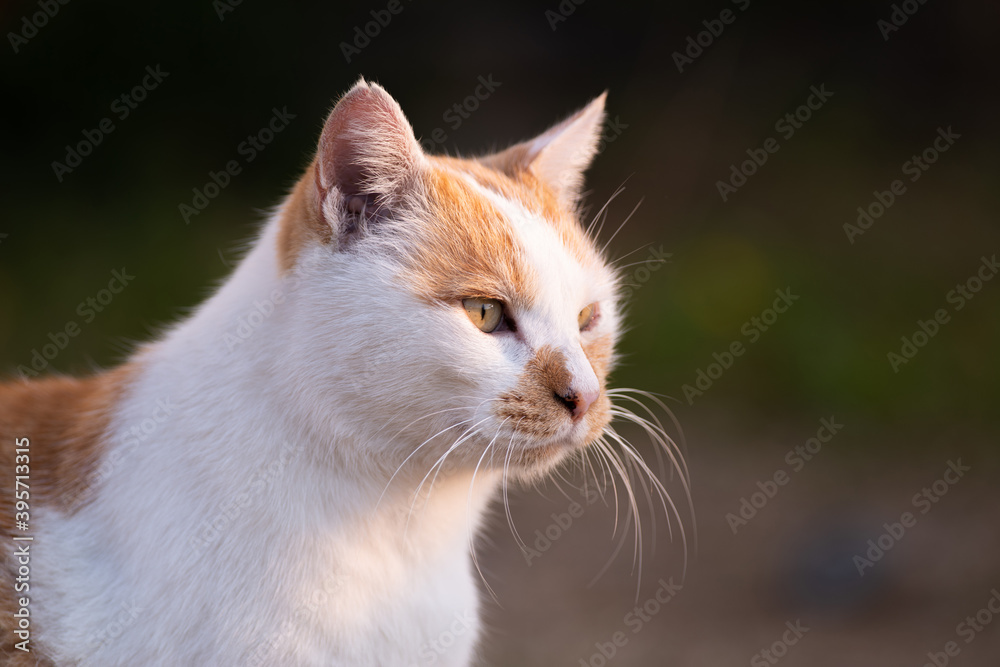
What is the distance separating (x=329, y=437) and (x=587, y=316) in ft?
1.99

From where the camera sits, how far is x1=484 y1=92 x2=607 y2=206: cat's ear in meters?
2.00

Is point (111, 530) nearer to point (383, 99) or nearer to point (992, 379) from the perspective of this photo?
point (383, 99)

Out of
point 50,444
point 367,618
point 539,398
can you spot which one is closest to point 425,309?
point 539,398

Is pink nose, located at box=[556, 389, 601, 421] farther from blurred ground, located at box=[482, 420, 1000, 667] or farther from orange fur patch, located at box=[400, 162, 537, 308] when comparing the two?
blurred ground, located at box=[482, 420, 1000, 667]

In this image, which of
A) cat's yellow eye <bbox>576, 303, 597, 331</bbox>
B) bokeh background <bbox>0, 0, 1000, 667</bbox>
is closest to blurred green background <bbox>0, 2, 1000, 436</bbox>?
bokeh background <bbox>0, 0, 1000, 667</bbox>

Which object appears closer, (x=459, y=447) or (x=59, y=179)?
(x=459, y=447)

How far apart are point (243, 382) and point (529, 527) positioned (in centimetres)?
215

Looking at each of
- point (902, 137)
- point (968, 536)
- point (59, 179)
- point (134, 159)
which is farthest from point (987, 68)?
point (59, 179)

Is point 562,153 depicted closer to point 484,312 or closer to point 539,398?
point 484,312

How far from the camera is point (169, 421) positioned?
170cm

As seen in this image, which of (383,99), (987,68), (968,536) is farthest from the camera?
(987,68)

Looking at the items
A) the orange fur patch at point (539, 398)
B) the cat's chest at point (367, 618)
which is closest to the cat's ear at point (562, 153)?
the orange fur patch at point (539, 398)

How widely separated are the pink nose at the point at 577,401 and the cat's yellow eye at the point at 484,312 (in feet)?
0.62

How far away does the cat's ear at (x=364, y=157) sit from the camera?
150 cm
